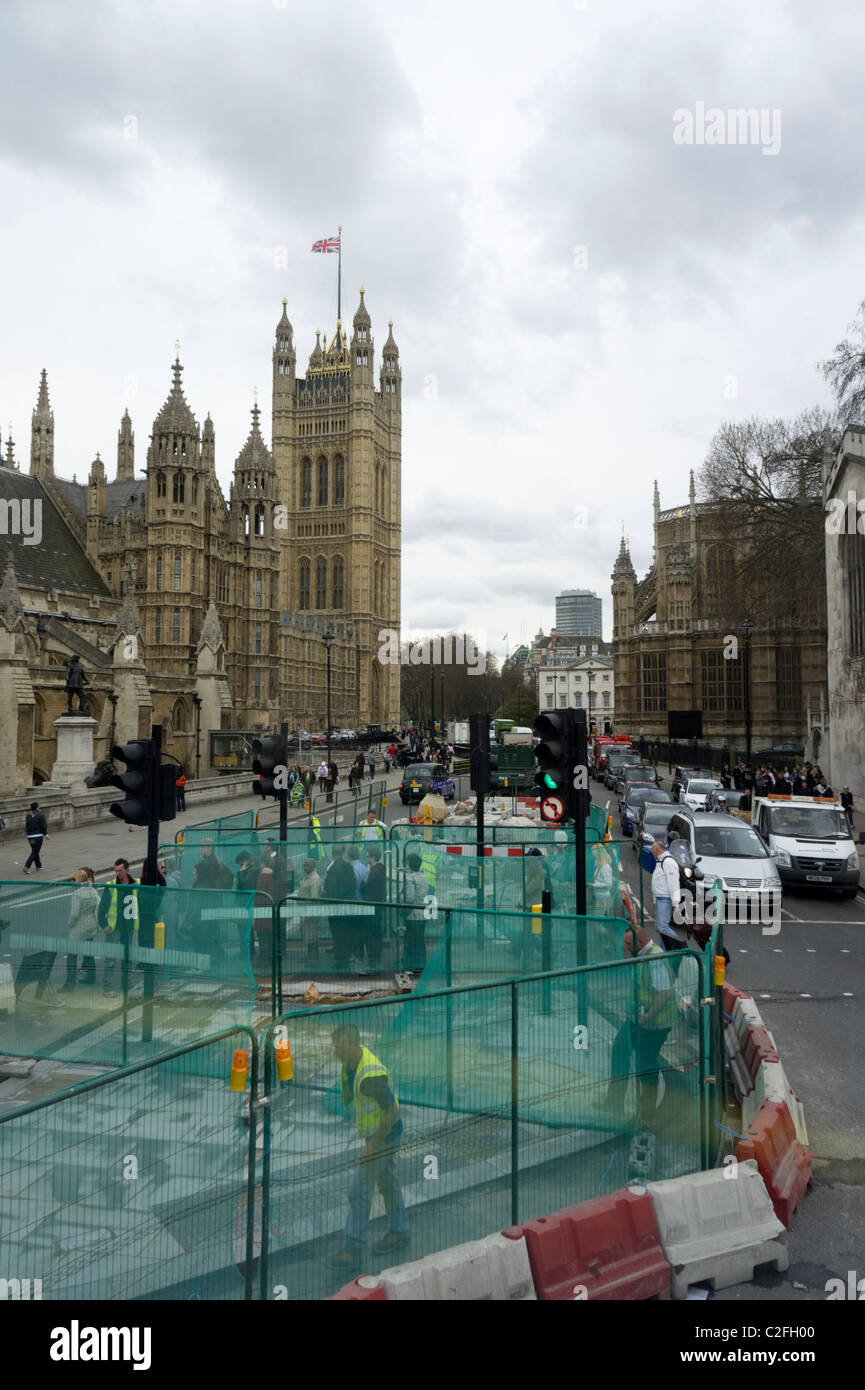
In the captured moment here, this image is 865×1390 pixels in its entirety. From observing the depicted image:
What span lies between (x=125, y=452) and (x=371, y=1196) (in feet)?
217

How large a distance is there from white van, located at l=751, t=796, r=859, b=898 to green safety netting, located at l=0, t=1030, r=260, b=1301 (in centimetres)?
1287

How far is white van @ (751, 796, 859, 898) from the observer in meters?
15.8

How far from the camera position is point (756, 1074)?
6566mm

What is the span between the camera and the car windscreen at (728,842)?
47.0ft

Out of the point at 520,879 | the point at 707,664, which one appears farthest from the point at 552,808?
the point at 707,664

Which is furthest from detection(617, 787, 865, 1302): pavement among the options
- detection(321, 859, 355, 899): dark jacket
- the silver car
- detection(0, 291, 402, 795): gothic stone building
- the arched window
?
the arched window

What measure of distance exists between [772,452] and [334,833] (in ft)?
113

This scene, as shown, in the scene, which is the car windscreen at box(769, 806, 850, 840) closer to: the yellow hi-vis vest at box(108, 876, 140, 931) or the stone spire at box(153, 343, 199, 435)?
the yellow hi-vis vest at box(108, 876, 140, 931)

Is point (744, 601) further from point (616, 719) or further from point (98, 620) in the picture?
point (98, 620)

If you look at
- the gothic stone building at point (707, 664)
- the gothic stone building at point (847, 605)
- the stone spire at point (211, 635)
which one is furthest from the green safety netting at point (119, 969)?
the gothic stone building at point (707, 664)

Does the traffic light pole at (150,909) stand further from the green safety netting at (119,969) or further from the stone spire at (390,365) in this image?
the stone spire at (390,365)

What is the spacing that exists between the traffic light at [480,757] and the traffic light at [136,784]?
4950mm

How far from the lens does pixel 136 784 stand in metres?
8.52

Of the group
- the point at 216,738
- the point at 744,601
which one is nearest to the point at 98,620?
the point at 216,738
